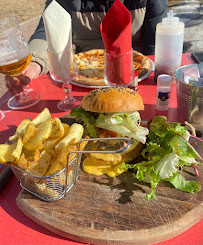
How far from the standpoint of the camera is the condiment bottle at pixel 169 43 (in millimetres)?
2117

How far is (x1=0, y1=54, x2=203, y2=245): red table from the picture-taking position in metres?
1.14

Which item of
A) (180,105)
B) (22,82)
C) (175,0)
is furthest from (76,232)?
(175,0)

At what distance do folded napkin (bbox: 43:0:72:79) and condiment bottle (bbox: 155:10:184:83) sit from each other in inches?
33.6

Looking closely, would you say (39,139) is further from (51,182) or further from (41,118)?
(41,118)

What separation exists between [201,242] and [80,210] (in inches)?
24.0

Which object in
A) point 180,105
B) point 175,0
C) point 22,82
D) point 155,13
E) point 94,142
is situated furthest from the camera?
point 175,0

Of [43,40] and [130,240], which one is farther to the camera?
[43,40]

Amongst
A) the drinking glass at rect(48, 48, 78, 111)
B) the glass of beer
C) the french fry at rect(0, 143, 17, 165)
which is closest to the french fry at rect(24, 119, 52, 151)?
the french fry at rect(0, 143, 17, 165)

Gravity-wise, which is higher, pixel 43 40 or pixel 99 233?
pixel 43 40

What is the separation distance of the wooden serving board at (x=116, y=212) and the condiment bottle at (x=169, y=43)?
1.23 metres

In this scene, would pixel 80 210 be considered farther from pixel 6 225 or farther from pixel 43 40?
pixel 43 40

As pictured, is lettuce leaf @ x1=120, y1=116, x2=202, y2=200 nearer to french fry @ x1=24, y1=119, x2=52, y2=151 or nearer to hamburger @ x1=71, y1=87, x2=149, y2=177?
hamburger @ x1=71, y1=87, x2=149, y2=177

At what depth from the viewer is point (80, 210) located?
126cm

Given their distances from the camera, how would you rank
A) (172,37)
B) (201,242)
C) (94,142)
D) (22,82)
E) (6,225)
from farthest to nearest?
(22,82) → (172,37) → (94,142) → (6,225) → (201,242)
